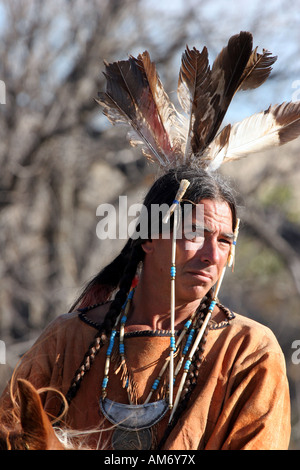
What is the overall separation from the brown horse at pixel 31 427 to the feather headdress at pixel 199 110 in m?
1.33

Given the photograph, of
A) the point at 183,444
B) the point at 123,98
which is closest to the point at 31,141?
the point at 123,98

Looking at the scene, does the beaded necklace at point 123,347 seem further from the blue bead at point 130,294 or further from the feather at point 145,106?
the feather at point 145,106

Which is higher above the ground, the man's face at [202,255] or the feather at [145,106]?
the feather at [145,106]

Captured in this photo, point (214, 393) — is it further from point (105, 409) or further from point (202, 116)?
point (202, 116)

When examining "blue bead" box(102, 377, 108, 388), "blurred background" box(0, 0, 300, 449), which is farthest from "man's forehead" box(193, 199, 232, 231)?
"blurred background" box(0, 0, 300, 449)

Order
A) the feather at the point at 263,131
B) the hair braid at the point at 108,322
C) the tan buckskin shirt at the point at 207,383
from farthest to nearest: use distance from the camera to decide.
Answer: the feather at the point at 263,131 < the hair braid at the point at 108,322 < the tan buckskin shirt at the point at 207,383

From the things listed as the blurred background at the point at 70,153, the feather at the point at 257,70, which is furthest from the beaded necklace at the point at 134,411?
the blurred background at the point at 70,153

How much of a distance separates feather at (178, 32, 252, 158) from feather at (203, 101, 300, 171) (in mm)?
104

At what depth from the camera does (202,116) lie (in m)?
2.91

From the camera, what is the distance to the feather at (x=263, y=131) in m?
2.95

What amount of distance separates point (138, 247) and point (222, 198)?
1.44 ft

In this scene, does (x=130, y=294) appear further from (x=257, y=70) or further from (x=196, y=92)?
(x=257, y=70)

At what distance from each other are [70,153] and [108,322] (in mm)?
5500

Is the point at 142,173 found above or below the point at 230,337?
above
